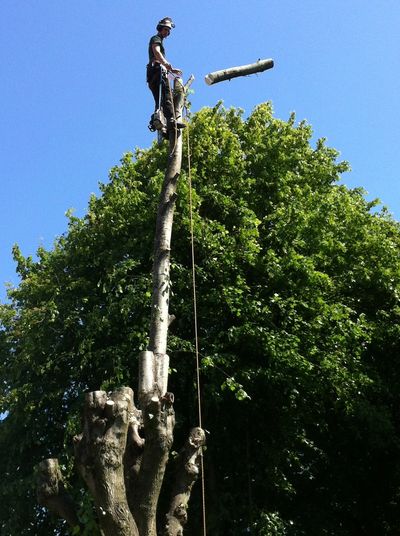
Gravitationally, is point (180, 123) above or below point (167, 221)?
above

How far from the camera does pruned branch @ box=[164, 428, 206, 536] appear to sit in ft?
17.3

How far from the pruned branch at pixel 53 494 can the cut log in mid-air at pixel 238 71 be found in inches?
167

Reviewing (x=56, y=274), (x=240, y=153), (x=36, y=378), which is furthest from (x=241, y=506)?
(x=240, y=153)

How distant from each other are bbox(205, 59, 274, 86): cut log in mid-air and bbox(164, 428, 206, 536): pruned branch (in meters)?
3.72

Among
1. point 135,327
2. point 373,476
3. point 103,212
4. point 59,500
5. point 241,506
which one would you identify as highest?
point 103,212

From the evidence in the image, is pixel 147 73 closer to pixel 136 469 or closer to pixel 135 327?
pixel 136 469

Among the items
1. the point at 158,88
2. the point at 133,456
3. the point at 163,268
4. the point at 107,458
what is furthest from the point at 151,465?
the point at 158,88

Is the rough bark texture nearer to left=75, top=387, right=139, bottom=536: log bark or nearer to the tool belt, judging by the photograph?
left=75, top=387, right=139, bottom=536: log bark

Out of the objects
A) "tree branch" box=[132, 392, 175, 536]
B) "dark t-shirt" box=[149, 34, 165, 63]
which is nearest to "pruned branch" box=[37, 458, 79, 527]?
"tree branch" box=[132, 392, 175, 536]

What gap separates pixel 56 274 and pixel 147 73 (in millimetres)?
6614

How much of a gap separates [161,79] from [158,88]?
0.33 ft

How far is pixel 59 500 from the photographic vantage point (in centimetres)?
515

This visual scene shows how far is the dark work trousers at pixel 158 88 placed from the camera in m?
6.79

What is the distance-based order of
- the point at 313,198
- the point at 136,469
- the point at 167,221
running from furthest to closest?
the point at 313,198 < the point at 167,221 < the point at 136,469
